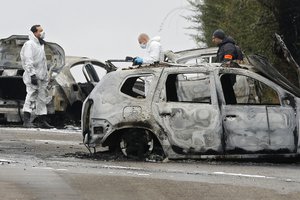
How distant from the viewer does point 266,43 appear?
26391 mm

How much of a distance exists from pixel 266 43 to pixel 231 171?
1244 centimetres

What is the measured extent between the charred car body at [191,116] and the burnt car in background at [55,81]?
7.31 metres

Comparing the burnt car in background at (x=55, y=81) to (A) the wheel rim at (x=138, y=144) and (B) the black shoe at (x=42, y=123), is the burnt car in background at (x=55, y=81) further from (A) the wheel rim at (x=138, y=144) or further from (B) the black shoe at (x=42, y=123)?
(A) the wheel rim at (x=138, y=144)

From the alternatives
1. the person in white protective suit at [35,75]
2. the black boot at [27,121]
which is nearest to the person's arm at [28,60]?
the person in white protective suit at [35,75]

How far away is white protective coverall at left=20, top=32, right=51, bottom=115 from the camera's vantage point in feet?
74.2

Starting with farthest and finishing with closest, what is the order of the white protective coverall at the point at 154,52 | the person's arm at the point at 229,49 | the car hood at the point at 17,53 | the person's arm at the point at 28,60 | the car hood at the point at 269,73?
the car hood at the point at 17,53 → the person's arm at the point at 28,60 → the white protective coverall at the point at 154,52 → the person's arm at the point at 229,49 → the car hood at the point at 269,73

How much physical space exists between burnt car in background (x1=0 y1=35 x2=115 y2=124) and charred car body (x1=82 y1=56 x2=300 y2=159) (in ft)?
24.0

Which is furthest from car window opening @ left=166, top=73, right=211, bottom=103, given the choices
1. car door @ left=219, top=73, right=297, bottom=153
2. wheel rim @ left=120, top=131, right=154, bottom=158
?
wheel rim @ left=120, top=131, right=154, bottom=158

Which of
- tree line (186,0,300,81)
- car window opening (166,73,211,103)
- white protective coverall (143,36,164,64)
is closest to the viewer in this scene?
car window opening (166,73,211,103)

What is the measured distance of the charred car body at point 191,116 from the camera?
50.1ft

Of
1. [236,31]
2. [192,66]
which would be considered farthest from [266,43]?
[192,66]

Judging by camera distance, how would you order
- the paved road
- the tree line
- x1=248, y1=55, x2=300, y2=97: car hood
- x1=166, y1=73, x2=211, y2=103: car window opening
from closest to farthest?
the paved road, x1=248, y1=55, x2=300, y2=97: car hood, x1=166, y1=73, x2=211, y2=103: car window opening, the tree line

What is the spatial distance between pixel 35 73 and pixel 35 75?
4 cm

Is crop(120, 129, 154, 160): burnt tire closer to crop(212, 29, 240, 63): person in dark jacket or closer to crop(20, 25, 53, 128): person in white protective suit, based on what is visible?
crop(212, 29, 240, 63): person in dark jacket
